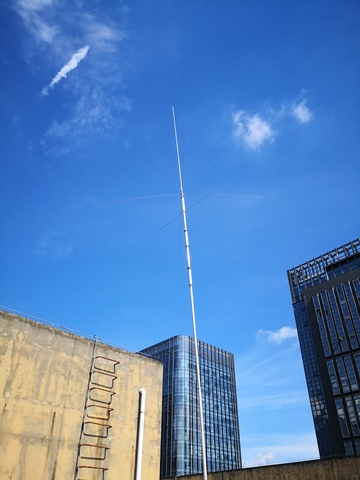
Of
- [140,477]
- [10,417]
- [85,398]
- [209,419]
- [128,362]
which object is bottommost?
[140,477]

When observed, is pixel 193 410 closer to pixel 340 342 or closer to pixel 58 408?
pixel 340 342

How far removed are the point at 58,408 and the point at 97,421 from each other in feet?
6.81

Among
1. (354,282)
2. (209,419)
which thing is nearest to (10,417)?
(354,282)

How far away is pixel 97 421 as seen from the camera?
16672 millimetres

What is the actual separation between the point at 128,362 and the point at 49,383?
458 cm

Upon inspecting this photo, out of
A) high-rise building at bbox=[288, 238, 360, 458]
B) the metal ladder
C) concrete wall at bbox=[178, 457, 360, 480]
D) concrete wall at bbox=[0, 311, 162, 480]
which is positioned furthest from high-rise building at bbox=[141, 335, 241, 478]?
the metal ladder

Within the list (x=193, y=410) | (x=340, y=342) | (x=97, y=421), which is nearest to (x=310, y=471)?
(x=97, y=421)

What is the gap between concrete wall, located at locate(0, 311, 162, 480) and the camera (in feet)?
46.3

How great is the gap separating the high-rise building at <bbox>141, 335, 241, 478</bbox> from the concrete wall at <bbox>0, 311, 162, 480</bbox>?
7940cm

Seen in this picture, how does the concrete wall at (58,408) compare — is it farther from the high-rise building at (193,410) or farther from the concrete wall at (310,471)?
the high-rise building at (193,410)

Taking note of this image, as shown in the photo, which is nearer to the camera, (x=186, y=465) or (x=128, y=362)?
(x=128, y=362)

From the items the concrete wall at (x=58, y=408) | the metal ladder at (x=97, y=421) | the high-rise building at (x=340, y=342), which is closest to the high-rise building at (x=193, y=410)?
the high-rise building at (x=340, y=342)

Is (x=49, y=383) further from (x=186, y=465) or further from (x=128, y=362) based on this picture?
(x=186, y=465)

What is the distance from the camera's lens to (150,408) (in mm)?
19266
